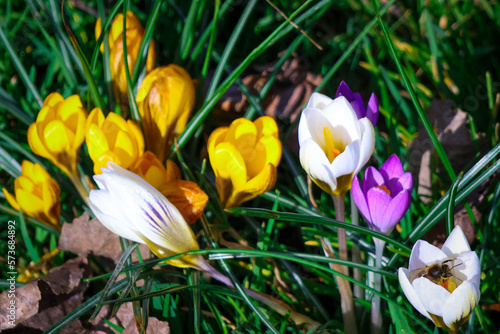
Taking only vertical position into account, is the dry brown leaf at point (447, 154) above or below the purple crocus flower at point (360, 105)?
below

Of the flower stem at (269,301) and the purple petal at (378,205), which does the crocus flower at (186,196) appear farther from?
the purple petal at (378,205)

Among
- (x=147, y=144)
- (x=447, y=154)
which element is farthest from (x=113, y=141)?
(x=447, y=154)

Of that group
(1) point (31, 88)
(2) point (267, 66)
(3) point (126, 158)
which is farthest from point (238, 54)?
(3) point (126, 158)

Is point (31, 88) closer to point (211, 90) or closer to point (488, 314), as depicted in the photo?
point (211, 90)

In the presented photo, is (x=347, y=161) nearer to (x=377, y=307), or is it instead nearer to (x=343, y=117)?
(x=343, y=117)

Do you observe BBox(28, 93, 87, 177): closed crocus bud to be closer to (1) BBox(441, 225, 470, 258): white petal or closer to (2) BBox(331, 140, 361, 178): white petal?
(2) BBox(331, 140, 361, 178): white petal

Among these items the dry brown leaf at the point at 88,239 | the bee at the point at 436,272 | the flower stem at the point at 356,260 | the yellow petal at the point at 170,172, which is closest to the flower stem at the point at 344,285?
the flower stem at the point at 356,260

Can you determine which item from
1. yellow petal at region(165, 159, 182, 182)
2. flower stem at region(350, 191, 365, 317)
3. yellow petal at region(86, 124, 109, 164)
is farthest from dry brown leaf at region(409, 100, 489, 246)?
yellow petal at region(86, 124, 109, 164)
